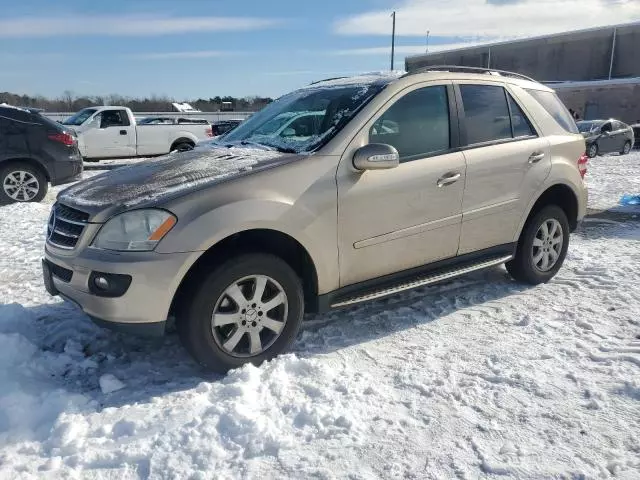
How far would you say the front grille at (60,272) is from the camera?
322cm

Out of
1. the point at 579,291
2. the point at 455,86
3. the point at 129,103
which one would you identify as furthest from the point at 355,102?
the point at 129,103

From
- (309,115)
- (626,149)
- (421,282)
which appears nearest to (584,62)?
(626,149)

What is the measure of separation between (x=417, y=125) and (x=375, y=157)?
2.20 feet

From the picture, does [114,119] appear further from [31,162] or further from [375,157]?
[375,157]

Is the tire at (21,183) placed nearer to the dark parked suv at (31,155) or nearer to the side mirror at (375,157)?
the dark parked suv at (31,155)

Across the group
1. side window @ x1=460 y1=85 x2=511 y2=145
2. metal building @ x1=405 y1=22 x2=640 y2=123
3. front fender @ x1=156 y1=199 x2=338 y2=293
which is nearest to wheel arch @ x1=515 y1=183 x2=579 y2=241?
side window @ x1=460 y1=85 x2=511 y2=145

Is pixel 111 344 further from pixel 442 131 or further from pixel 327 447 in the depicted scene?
pixel 442 131

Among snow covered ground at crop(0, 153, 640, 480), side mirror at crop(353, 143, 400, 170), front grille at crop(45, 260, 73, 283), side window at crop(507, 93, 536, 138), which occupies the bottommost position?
snow covered ground at crop(0, 153, 640, 480)

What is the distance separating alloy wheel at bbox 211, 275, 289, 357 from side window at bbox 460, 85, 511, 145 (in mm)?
1985

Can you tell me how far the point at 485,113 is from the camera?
14.3 ft

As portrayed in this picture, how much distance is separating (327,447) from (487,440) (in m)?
0.79

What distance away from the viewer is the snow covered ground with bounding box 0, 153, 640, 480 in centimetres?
252

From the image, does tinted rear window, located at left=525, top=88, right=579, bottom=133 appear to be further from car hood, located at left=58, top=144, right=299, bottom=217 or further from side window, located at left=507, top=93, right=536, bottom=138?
car hood, located at left=58, top=144, right=299, bottom=217

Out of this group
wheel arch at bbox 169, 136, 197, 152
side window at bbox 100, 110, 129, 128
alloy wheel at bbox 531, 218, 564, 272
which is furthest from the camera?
wheel arch at bbox 169, 136, 197, 152
